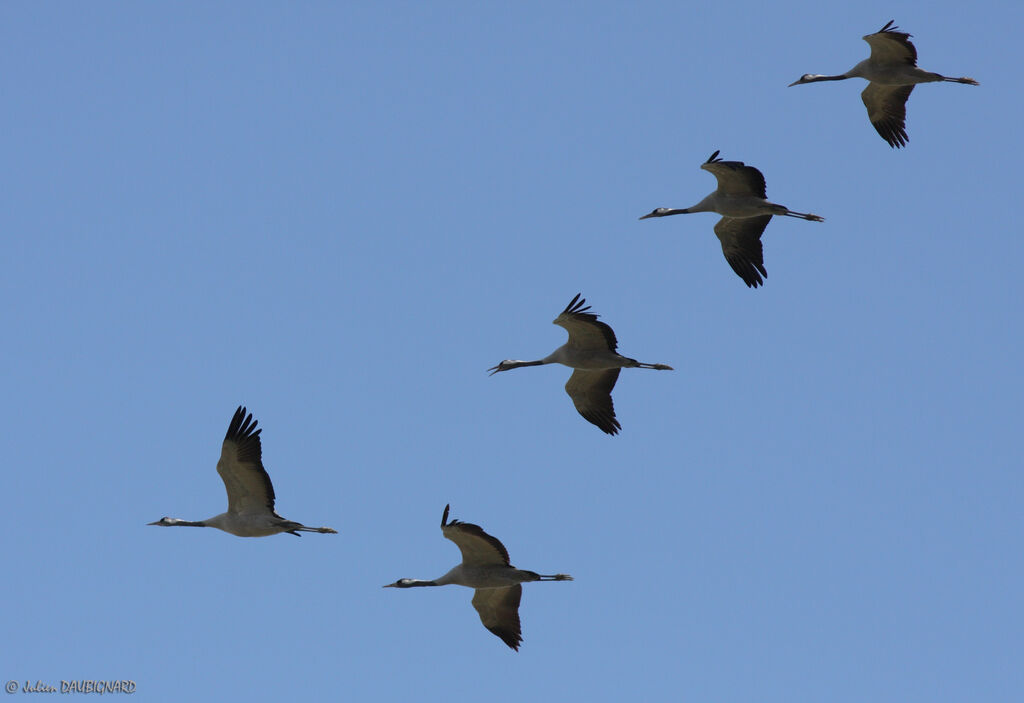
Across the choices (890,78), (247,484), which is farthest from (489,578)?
(890,78)

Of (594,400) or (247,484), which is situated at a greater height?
(594,400)

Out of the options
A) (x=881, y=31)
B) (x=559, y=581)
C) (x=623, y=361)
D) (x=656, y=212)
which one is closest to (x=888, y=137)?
(x=881, y=31)

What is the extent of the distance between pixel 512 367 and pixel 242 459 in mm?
5466

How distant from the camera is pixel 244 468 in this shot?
21.3 metres

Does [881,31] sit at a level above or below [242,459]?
above

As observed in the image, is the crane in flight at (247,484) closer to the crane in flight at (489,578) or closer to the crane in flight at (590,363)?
the crane in flight at (489,578)

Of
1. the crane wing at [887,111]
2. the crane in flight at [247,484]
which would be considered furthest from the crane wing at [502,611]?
the crane wing at [887,111]

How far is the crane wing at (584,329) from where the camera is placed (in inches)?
883

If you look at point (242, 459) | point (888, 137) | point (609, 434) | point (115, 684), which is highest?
point (888, 137)

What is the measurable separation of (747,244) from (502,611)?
7.41m

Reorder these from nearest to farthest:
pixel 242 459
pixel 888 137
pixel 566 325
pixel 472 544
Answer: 1. pixel 472 544
2. pixel 242 459
3. pixel 566 325
4. pixel 888 137

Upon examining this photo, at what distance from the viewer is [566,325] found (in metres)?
22.8

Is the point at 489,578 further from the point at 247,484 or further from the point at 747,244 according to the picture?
the point at 747,244

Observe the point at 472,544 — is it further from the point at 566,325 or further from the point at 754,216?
the point at 754,216
